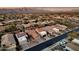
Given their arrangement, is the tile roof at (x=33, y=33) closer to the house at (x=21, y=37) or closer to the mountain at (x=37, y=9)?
the house at (x=21, y=37)

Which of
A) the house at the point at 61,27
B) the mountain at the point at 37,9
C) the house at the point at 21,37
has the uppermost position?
the mountain at the point at 37,9

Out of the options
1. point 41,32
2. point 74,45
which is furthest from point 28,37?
point 74,45

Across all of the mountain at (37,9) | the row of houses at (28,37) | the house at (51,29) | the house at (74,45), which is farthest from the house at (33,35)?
the house at (74,45)

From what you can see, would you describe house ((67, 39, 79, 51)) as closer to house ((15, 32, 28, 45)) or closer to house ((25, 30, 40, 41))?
house ((25, 30, 40, 41))

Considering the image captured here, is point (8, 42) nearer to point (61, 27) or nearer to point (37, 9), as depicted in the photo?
point (37, 9)

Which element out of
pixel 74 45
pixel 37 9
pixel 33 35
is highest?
pixel 37 9

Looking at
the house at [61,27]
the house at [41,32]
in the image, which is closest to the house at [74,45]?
the house at [61,27]

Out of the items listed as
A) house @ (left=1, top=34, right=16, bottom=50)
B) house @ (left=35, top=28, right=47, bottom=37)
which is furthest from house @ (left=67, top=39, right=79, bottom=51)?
house @ (left=1, top=34, right=16, bottom=50)

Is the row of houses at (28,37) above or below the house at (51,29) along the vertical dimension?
below
